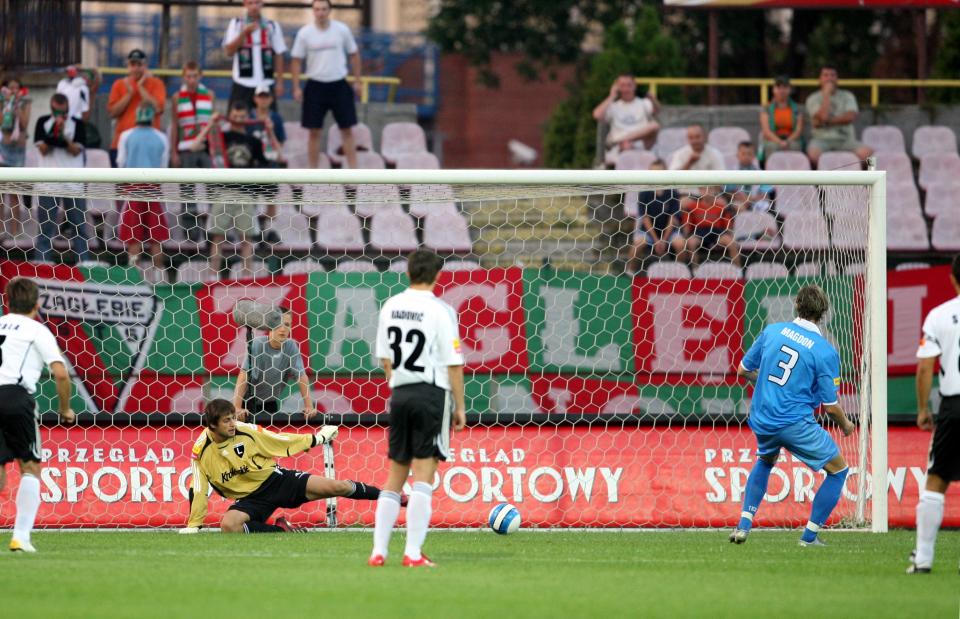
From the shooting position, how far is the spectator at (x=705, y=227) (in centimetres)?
1321

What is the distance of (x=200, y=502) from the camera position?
10078 millimetres

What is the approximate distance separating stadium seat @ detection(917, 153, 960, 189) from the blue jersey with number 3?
9238mm

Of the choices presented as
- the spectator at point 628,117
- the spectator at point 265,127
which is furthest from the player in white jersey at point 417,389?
the spectator at point 628,117

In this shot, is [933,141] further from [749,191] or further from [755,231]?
[755,231]

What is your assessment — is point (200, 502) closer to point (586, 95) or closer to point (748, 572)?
point (748, 572)

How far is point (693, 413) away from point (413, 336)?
5.14 m

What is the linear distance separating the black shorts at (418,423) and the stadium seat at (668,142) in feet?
33.6

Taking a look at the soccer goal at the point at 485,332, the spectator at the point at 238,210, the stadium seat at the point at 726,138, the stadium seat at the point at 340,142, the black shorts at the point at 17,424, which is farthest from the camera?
the stadium seat at the point at 726,138

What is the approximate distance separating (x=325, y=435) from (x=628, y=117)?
8.15 m

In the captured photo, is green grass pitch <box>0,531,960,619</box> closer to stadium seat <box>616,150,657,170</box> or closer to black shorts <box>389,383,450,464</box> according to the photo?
black shorts <box>389,383,450,464</box>

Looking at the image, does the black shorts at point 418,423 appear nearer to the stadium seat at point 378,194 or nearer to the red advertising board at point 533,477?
the red advertising board at point 533,477

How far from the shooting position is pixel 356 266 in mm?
12883

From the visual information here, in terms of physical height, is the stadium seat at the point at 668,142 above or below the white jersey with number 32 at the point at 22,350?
above

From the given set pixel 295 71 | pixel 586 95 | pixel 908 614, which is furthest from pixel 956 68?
pixel 908 614
